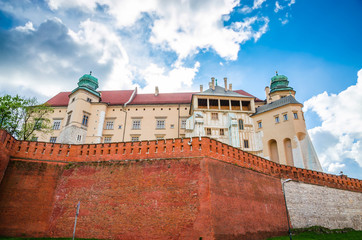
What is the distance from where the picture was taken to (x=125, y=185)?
19641mm

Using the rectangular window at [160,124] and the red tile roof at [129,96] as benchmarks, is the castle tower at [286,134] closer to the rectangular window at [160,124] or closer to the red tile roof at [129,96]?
the red tile roof at [129,96]

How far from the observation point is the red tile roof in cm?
4466

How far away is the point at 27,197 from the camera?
64.7 feet

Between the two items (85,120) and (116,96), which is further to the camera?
(116,96)

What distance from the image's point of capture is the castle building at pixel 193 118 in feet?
111

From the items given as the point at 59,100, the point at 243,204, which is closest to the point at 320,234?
the point at 243,204

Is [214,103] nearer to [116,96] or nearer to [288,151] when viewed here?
[288,151]

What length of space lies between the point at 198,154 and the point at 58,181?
11.6 meters

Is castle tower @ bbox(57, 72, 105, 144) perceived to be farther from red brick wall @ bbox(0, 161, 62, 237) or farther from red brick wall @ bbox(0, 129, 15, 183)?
red brick wall @ bbox(0, 161, 62, 237)

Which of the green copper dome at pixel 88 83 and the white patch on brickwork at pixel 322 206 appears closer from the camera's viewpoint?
the white patch on brickwork at pixel 322 206

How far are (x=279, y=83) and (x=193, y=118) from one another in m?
17.3

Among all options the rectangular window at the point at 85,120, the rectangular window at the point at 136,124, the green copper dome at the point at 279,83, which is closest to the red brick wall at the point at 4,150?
the rectangular window at the point at 85,120

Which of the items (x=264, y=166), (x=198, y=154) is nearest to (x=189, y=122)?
(x=264, y=166)

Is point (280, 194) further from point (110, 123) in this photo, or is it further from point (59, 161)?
point (110, 123)
